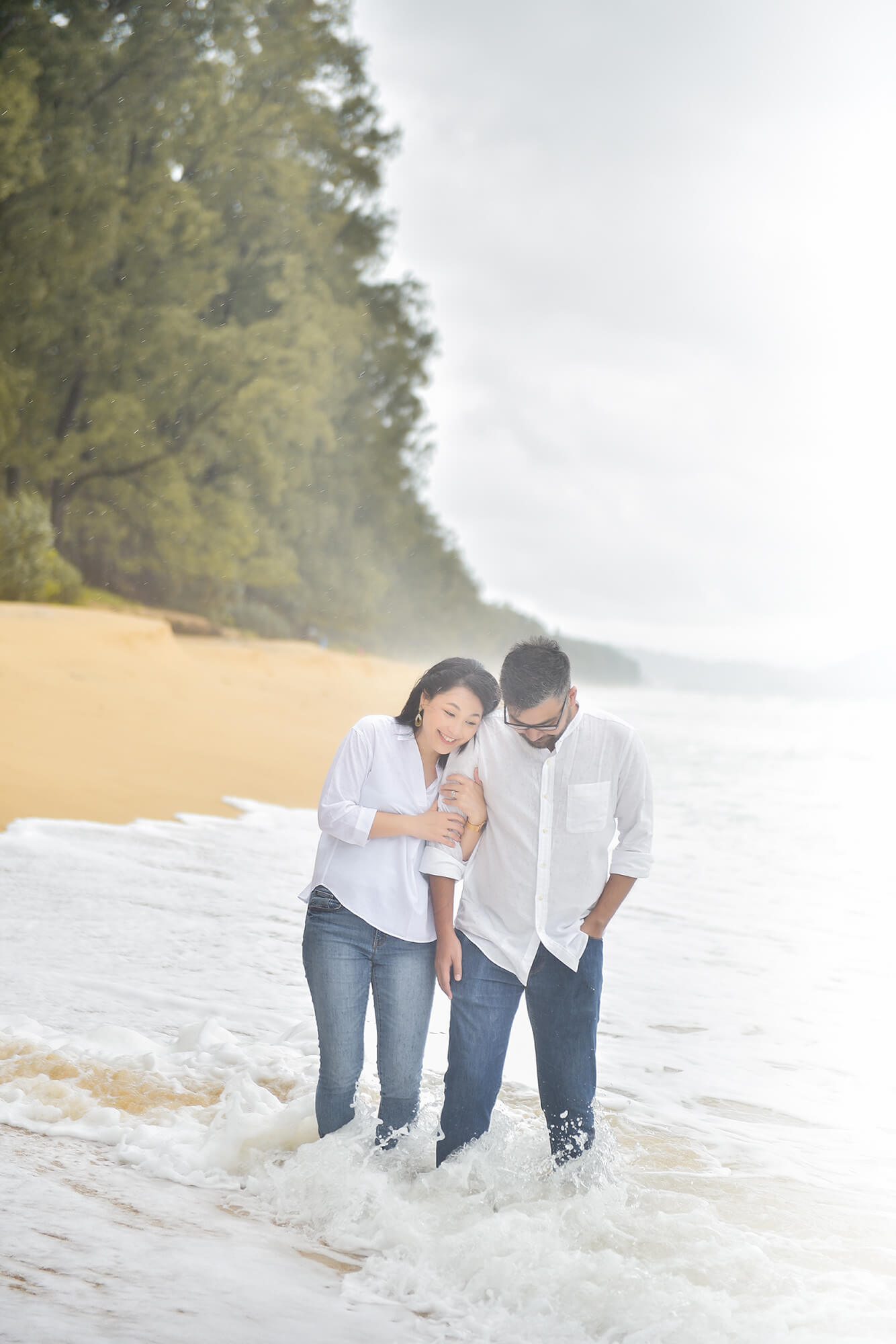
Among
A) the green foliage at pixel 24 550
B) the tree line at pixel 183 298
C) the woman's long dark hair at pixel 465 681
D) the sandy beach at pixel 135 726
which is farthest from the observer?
the tree line at pixel 183 298

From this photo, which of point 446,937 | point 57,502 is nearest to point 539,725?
point 446,937

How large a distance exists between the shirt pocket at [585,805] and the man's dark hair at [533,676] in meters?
0.27

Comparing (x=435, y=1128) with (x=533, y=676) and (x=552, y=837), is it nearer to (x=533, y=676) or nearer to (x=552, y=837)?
(x=552, y=837)

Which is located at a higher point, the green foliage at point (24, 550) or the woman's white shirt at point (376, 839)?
the green foliage at point (24, 550)

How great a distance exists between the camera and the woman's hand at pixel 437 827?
2900 millimetres

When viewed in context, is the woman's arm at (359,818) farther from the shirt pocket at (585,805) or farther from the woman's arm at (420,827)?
the shirt pocket at (585,805)

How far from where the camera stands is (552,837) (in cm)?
289

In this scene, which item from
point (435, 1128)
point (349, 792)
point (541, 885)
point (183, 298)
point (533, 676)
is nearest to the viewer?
point (533, 676)

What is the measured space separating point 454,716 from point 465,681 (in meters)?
0.10

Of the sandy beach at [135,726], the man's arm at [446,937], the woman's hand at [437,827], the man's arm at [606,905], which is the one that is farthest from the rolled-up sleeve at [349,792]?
the sandy beach at [135,726]

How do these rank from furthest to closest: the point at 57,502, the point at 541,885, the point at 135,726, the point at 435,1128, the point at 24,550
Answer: the point at 57,502 < the point at 24,550 < the point at 135,726 < the point at 435,1128 < the point at 541,885

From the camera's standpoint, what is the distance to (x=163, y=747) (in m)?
11.5

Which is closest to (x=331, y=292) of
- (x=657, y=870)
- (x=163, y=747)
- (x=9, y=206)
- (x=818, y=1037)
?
(x=9, y=206)

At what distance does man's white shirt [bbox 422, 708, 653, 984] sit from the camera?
2.88 metres
